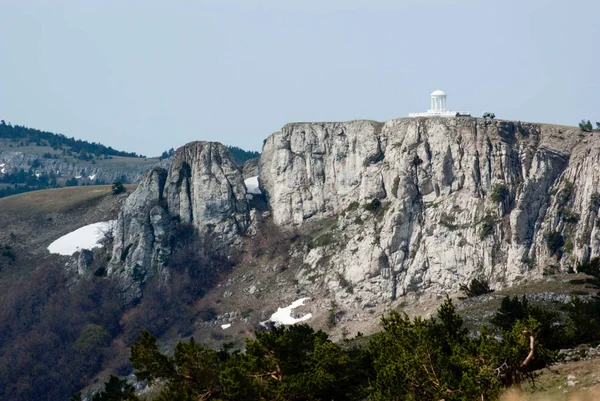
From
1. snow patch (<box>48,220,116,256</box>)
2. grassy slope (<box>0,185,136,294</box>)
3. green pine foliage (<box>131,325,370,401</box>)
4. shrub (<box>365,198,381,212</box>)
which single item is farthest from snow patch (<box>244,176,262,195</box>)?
green pine foliage (<box>131,325,370,401</box>)

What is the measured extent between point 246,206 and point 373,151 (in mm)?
22549

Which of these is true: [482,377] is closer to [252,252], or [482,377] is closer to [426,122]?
[426,122]

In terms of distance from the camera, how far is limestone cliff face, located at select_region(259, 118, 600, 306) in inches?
4058

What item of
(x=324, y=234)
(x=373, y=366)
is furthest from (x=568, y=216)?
(x=373, y=366)

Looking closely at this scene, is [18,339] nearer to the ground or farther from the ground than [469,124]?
nearer to the ground

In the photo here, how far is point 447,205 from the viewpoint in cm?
11256

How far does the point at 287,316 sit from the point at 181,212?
31.8 m

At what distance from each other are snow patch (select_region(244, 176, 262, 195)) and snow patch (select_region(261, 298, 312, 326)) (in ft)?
93.9

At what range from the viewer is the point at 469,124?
114 meters

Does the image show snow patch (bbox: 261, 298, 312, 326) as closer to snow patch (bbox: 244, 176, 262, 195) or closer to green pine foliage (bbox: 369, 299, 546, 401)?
snow patch (bbox: 244, 176, 262, 195)

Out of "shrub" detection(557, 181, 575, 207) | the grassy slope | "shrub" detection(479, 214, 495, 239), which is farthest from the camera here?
the grassy slope

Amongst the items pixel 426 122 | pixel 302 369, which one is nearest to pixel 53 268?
pixel 426 122

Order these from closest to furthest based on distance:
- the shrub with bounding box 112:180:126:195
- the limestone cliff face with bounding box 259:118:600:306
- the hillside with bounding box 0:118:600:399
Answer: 1. the limestone cliff face with bounding box 259:118:600:306
2. the hillside with bounding box 0:118:600:399
3. the shrub with bounding box 112:180:126:195

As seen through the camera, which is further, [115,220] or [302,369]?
[115,220]
